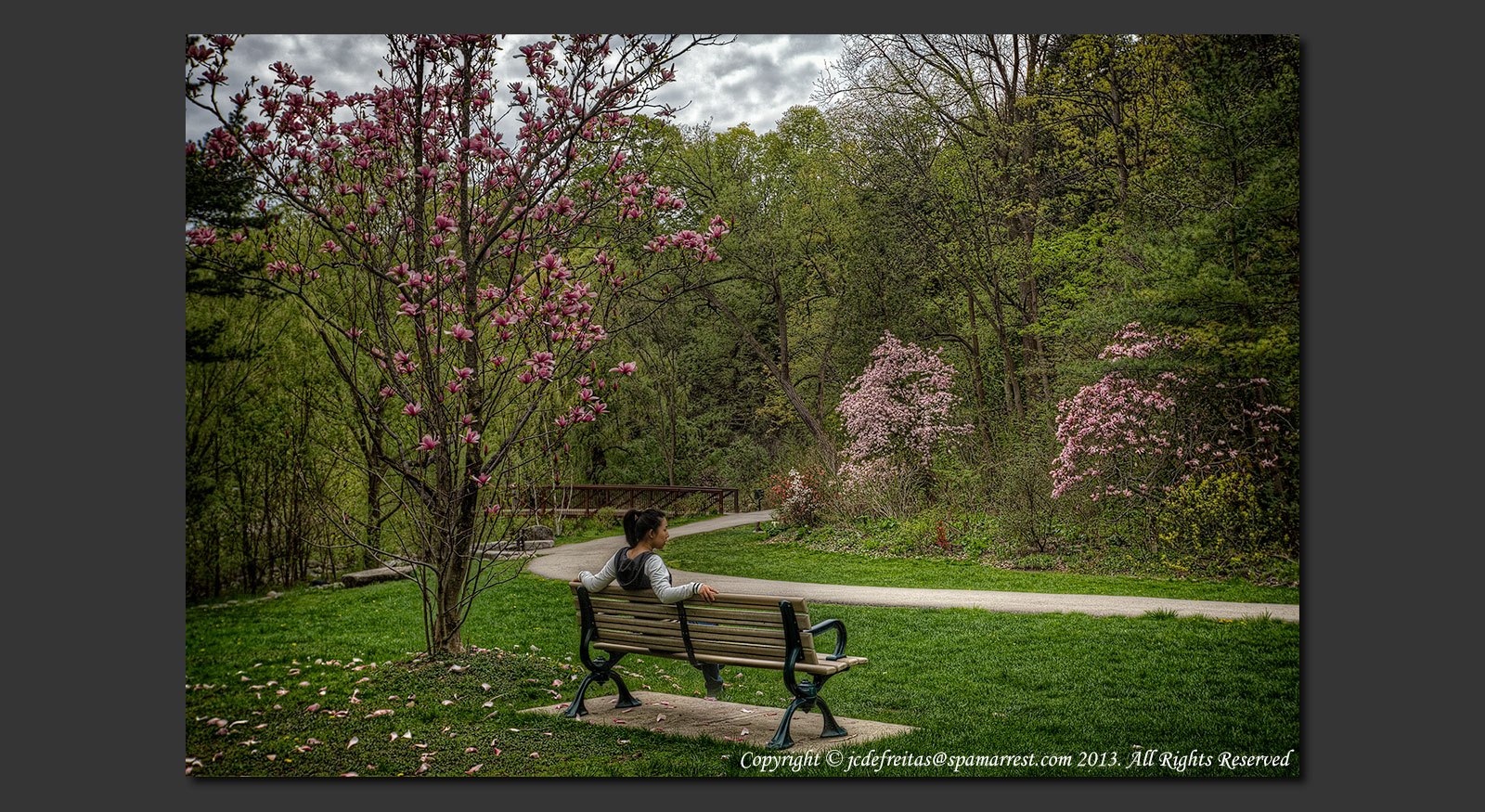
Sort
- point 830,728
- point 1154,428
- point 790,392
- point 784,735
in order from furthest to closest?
1. point 790,392
2. point 1154,428
3. point 830,728
4. point 784,735

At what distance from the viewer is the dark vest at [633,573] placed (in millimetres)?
4301

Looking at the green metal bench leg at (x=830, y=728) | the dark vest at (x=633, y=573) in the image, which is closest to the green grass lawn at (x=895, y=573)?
the green metal bench leg at (x=830, y=728)

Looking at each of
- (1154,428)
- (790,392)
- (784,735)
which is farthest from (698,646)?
(790,392)

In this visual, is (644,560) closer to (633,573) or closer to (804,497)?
(633,573)

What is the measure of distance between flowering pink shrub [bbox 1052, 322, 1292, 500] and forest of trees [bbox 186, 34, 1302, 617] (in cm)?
3

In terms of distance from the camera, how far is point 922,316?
11.8 metres

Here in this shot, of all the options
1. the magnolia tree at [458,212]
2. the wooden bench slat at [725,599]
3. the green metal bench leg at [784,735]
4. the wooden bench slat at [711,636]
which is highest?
the magnolia tree at [458,212]

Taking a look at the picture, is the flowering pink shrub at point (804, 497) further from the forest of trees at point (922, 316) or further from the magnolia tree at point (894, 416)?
the magnolia tree at point (894, 416)

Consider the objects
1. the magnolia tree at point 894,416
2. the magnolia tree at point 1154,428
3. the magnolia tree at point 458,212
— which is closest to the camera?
the magnolia tree at point 458,212

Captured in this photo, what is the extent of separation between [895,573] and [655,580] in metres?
5.10

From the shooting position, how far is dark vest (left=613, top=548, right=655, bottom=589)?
4.30 meters

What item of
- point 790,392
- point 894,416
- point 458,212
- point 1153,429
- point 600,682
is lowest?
point 600,682

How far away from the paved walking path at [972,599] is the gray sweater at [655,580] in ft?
4.80

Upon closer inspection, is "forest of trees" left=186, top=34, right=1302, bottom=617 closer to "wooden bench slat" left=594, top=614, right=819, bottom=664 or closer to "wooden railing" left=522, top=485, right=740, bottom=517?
"wooden railing" left=522, top=485, right=740, bottom=517
